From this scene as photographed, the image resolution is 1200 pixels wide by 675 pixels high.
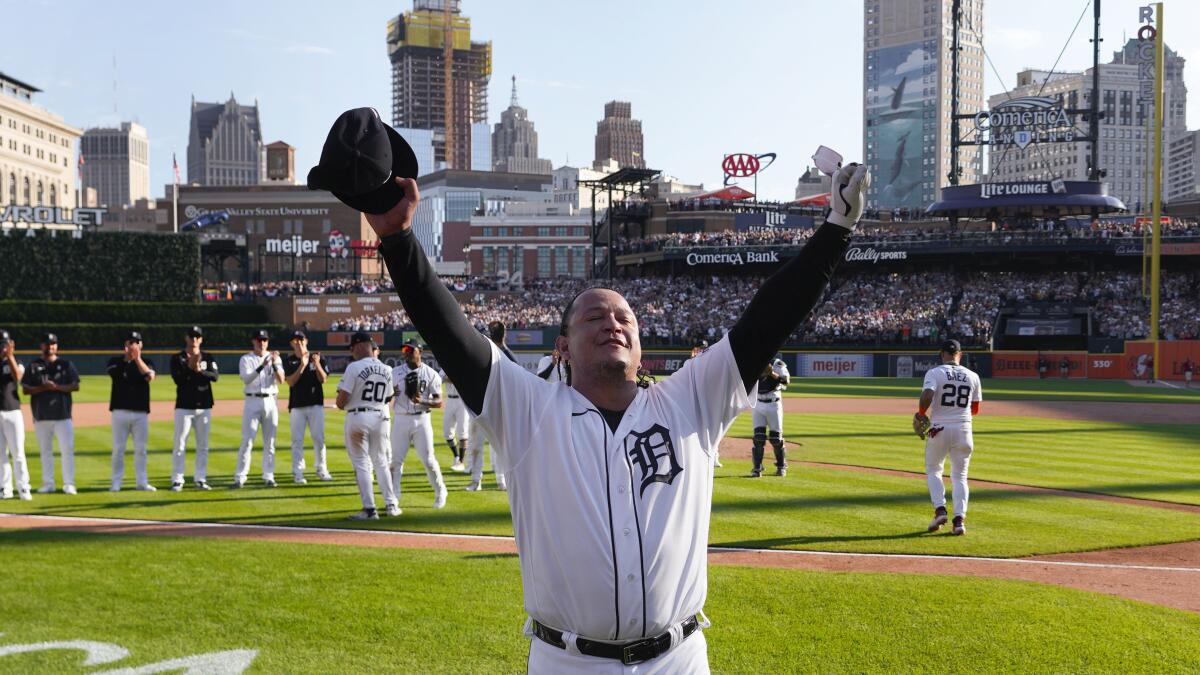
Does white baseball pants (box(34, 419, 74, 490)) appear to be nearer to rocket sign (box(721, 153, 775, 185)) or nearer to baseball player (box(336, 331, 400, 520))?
baseball player (box(336, 331, 400, 520))

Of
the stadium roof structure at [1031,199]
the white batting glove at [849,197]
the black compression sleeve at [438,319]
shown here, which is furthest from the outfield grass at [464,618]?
→ the stadium roof structure at [1031,199]

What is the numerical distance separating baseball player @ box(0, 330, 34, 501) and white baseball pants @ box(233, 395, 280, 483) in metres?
2.84

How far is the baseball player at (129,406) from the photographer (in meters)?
14.2

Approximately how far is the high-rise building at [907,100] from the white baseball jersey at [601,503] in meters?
169

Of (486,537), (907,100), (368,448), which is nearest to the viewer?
(486,537)

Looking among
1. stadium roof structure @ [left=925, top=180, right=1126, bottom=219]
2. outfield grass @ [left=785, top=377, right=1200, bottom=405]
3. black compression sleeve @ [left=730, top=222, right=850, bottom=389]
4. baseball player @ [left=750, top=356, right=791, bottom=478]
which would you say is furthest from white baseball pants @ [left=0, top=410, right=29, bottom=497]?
stadium roof structure @ [left=925, top=180, right=1126, bottom=219]

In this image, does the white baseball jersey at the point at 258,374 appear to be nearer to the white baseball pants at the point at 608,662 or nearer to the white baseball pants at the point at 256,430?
the white baseball pants at the point at 256,430

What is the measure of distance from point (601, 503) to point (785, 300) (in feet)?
3.15

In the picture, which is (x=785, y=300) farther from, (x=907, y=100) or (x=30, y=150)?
(x=907, y=100)

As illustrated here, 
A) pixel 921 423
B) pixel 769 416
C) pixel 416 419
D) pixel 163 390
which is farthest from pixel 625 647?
pixel 163 390

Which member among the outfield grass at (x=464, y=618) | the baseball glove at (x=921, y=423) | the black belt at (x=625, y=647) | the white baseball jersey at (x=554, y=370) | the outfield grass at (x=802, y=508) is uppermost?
the white baseball jersey at (x=554, y=370)

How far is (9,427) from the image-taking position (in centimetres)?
1350

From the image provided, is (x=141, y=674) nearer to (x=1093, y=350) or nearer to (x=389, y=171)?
(x=389, y=171)

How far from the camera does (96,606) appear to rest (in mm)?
8047
